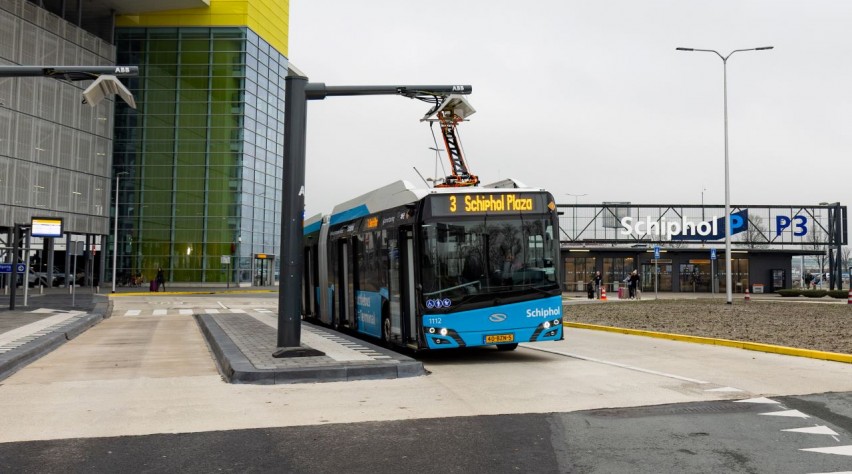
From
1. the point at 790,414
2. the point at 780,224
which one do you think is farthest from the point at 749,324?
the point at 780,224

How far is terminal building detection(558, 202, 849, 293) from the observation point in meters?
52.8

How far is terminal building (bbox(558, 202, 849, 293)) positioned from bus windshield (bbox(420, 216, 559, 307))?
41549 millimetres

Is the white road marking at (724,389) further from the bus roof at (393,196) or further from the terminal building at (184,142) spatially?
the terminal building at (184,142)

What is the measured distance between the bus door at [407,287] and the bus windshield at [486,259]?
51 cm

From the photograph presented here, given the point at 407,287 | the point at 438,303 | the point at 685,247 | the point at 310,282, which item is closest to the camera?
the point at 438,303

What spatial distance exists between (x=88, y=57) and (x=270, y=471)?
54.8m

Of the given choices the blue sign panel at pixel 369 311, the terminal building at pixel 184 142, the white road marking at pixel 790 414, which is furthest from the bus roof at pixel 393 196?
the terminal building at pixel 184 142

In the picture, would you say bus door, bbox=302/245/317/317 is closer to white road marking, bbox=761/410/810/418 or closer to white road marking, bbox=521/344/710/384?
white road marking, bbox=521/344/710/384

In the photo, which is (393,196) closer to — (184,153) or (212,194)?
(212,194)

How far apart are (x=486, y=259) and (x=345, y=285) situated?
5618 millimetres

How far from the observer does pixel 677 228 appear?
5575cm

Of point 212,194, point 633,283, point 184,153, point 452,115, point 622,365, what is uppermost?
point 184,153

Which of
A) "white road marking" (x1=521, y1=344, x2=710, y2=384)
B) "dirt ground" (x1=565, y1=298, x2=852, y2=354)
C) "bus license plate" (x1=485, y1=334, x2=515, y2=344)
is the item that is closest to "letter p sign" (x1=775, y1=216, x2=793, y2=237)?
"dirt ground" (x1=565, y1=298, x2=852, y2=354)

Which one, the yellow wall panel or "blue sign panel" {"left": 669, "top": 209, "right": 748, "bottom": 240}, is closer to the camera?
"blue sign panel" {"left": 669, "top": 209, "right": 748, "bottom": 240}
